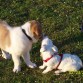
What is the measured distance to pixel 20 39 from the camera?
24.5ft

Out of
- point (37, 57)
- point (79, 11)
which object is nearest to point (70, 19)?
point (79, 11)

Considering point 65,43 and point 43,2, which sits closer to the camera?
point 65,43

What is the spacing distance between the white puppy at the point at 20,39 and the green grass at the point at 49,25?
0.32 m

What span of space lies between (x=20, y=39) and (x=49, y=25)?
106 inches

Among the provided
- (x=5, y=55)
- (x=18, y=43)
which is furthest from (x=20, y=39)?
(x=5, y=55)

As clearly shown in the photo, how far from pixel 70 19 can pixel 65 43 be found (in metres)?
1.45

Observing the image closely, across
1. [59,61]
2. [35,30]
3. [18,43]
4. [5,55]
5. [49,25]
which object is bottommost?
[49,25]

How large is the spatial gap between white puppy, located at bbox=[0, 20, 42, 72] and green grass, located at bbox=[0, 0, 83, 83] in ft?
1.06

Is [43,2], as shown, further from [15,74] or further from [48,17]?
[15,74]

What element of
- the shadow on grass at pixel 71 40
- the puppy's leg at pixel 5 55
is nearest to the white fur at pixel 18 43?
the puppy's leg at pixel 5 55

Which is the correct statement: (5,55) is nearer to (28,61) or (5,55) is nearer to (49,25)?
(28,61)

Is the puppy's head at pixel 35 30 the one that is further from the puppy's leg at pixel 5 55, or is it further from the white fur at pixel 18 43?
the puppy's leg at pixel 5 55

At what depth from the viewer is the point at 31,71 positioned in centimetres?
790

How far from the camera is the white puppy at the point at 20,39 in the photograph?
7.38 metres
